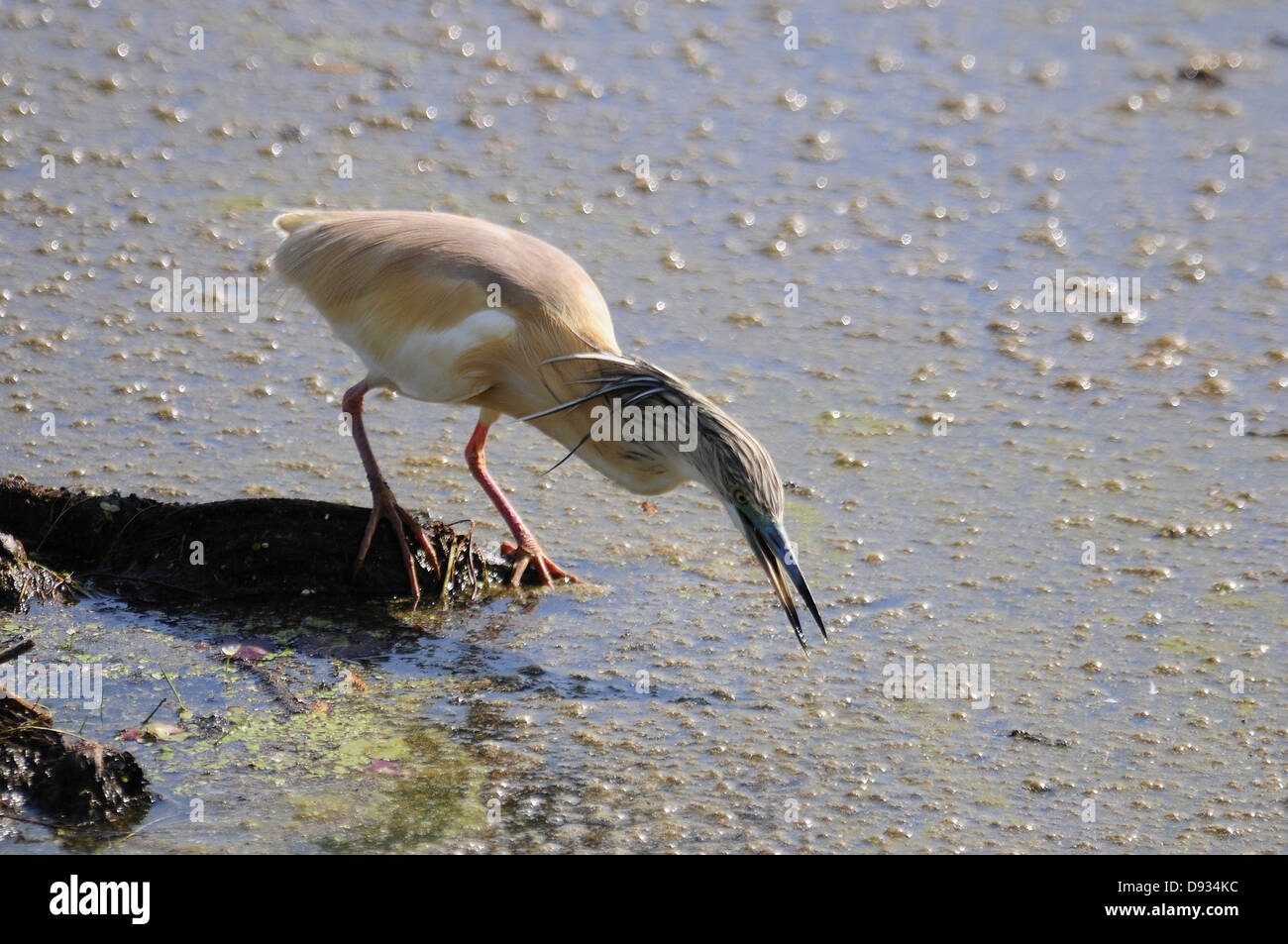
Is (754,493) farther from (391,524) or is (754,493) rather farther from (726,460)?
(391,524)

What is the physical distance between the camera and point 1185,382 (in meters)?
7.38

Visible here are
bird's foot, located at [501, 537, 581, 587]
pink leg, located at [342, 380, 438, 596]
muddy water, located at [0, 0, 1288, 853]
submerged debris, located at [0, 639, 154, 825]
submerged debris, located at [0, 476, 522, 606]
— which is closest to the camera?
submerged debris, located at [0, 639, 154, 825]

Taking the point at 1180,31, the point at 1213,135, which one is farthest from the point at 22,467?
the point at 1180,31

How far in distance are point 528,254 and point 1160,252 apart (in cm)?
438

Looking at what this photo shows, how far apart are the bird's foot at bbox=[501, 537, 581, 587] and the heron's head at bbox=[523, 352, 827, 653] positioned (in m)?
0.68

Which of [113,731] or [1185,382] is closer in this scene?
[113,731]

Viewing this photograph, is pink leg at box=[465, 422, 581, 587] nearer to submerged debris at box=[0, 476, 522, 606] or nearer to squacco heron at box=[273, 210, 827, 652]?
squacco heron at box=[273, 210, 827, 652]

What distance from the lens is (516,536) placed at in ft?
18.8

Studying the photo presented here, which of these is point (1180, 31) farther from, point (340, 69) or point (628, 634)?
point (628, 634)

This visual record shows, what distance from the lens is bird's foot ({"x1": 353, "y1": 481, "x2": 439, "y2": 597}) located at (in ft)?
18.0

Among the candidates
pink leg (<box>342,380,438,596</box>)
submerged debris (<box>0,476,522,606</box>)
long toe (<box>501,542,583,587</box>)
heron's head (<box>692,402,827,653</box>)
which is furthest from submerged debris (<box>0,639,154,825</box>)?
heron's head (<box>692,402,827,653</box>)

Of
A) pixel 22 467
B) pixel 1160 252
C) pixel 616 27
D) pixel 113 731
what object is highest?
pixel 616 27

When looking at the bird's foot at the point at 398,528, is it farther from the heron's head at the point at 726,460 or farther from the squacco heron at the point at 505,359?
the heron's head at the point at 726,460

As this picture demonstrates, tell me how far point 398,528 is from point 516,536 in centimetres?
46
